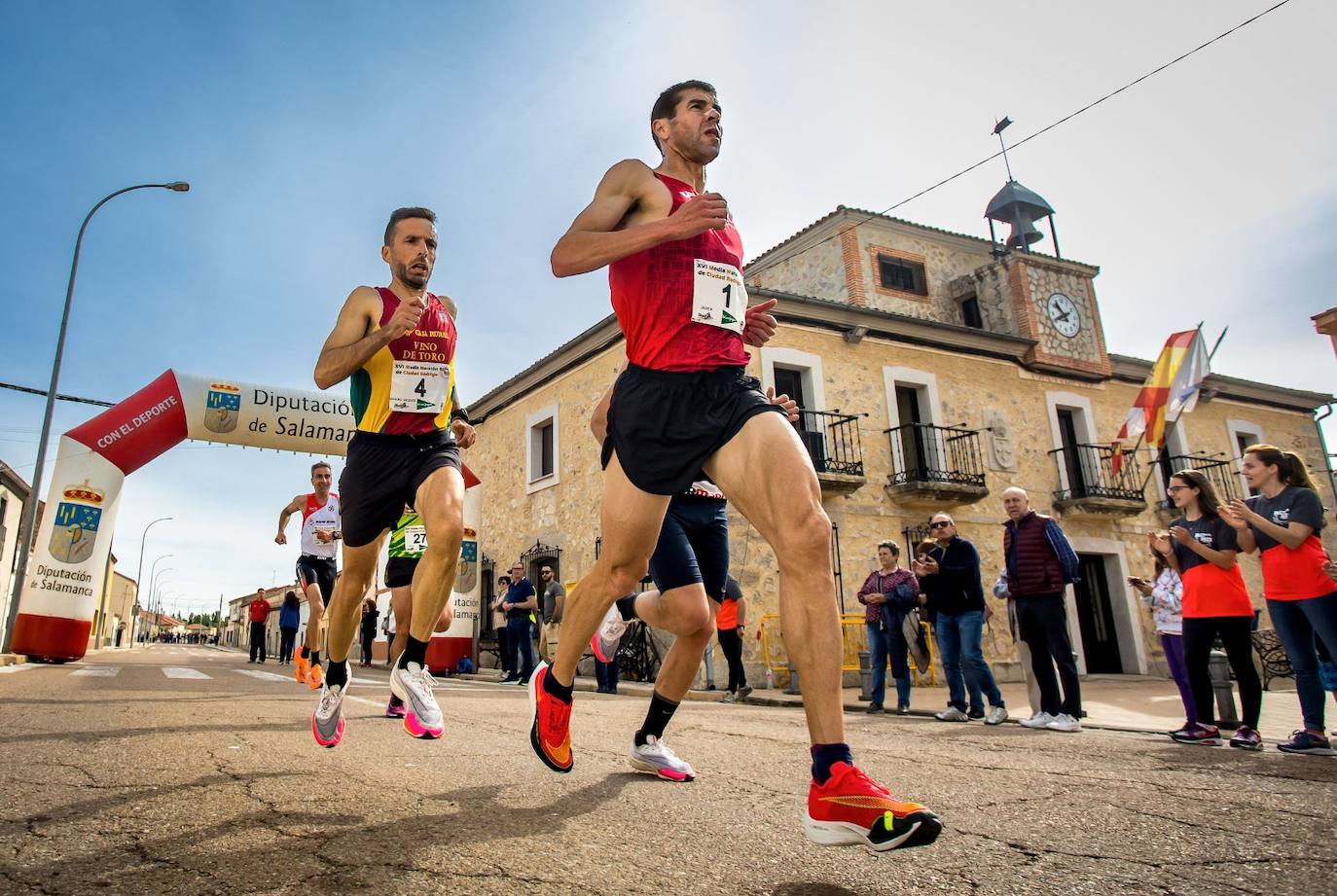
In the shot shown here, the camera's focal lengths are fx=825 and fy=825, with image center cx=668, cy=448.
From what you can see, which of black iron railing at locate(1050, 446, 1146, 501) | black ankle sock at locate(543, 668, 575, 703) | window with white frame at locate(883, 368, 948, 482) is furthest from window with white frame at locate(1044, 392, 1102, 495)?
black ankle sock at locate(543, 668, 575, 703)

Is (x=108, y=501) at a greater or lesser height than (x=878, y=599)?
greater

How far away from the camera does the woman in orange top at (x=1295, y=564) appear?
189 inches

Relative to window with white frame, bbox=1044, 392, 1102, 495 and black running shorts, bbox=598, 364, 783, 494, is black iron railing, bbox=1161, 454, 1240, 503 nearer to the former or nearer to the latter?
window with white frame, bbox=1044, 392, 1102, 495

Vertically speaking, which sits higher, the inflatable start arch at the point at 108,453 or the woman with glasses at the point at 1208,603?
the inflatable start arch at the point at 108,453

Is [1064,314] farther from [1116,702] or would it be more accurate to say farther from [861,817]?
[861,817]

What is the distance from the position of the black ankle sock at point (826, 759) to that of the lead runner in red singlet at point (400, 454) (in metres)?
1.90

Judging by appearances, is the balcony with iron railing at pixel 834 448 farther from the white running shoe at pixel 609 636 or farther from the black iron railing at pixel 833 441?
the white running shoe at pixel 609 636

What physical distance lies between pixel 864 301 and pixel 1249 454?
12.3 meters

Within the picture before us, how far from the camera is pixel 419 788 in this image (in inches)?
104

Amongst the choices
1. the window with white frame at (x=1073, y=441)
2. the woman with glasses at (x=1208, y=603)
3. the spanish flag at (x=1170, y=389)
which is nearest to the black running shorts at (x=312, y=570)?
the woman with glasses at (x=1208, y=603)

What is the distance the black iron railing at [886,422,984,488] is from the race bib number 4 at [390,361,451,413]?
12481 mm

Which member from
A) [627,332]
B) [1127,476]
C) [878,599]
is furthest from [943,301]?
[627,332]

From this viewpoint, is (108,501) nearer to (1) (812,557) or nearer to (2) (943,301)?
(1) (812,557)

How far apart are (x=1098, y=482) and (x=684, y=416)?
58.0ft
